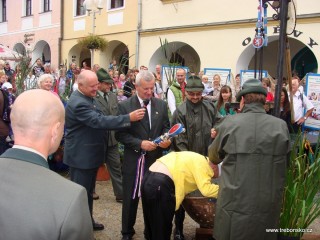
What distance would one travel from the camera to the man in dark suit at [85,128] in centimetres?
360

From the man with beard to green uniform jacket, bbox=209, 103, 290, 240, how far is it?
1204 mm

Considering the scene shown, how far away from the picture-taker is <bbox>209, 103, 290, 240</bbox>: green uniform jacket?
2590mm

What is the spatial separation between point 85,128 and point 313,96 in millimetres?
5754

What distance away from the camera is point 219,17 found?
12.5 metres

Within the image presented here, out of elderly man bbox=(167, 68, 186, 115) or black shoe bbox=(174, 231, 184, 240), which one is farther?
elderly man bbox=(167, 68, 186, 115)

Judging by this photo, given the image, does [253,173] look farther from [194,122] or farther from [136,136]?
[136,136]

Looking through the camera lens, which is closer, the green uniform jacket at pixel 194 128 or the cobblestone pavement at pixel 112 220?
the green uniform jacket at pixel 194 128

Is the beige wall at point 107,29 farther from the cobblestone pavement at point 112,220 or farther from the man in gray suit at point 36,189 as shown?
the man in gray suit at point 36,189

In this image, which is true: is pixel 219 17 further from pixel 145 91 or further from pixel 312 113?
pixel 145 91

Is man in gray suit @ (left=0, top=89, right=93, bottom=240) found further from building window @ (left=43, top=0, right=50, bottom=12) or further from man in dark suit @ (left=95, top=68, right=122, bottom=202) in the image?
building window @ (left=43, top=0, right=50, bottom=12)

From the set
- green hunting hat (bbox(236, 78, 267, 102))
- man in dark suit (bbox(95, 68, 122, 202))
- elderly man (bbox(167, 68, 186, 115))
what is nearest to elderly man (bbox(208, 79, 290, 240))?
green hunting hat (bbox(236, 78, 267, 102))

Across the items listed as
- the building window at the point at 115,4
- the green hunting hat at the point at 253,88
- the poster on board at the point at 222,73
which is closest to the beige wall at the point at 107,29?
the building window at the point at 115,4

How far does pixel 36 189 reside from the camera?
135 cm

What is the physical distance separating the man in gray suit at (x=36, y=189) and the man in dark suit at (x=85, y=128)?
204cm
